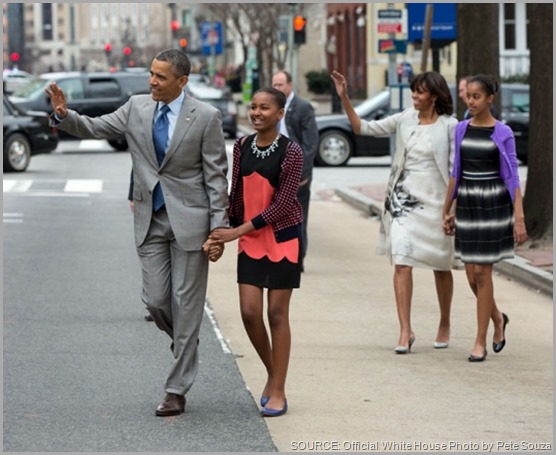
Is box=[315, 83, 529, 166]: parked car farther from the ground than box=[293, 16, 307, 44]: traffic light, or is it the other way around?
box=[293, 16, 307, 44]: traffic light

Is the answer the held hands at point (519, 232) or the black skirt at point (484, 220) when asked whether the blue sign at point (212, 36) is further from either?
the held hands at point (519, 232)

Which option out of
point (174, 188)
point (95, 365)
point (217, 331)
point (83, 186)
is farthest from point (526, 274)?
point (83, 186)

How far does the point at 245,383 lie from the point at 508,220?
2.07 metres

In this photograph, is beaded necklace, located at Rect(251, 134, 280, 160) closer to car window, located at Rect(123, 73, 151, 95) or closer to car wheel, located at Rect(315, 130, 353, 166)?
car wheel, located at Rect(315, 130, 353, 166)

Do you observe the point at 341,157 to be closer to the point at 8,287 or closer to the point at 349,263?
the point at 349,263

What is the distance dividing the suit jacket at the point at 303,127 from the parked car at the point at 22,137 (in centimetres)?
1493

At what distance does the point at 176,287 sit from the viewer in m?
7.80

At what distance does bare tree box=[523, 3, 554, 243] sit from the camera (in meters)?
15.8

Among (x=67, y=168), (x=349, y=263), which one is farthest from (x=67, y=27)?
(x=349, y=263)

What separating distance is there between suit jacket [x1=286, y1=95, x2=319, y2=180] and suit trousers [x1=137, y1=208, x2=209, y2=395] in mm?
5346

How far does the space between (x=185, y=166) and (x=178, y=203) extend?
19 centimetres

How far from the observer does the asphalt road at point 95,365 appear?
7371mm

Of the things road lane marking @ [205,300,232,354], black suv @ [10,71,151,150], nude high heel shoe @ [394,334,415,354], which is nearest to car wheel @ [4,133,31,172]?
black suv @ [10,71,151,150]

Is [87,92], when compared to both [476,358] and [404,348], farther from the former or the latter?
[476,358]
